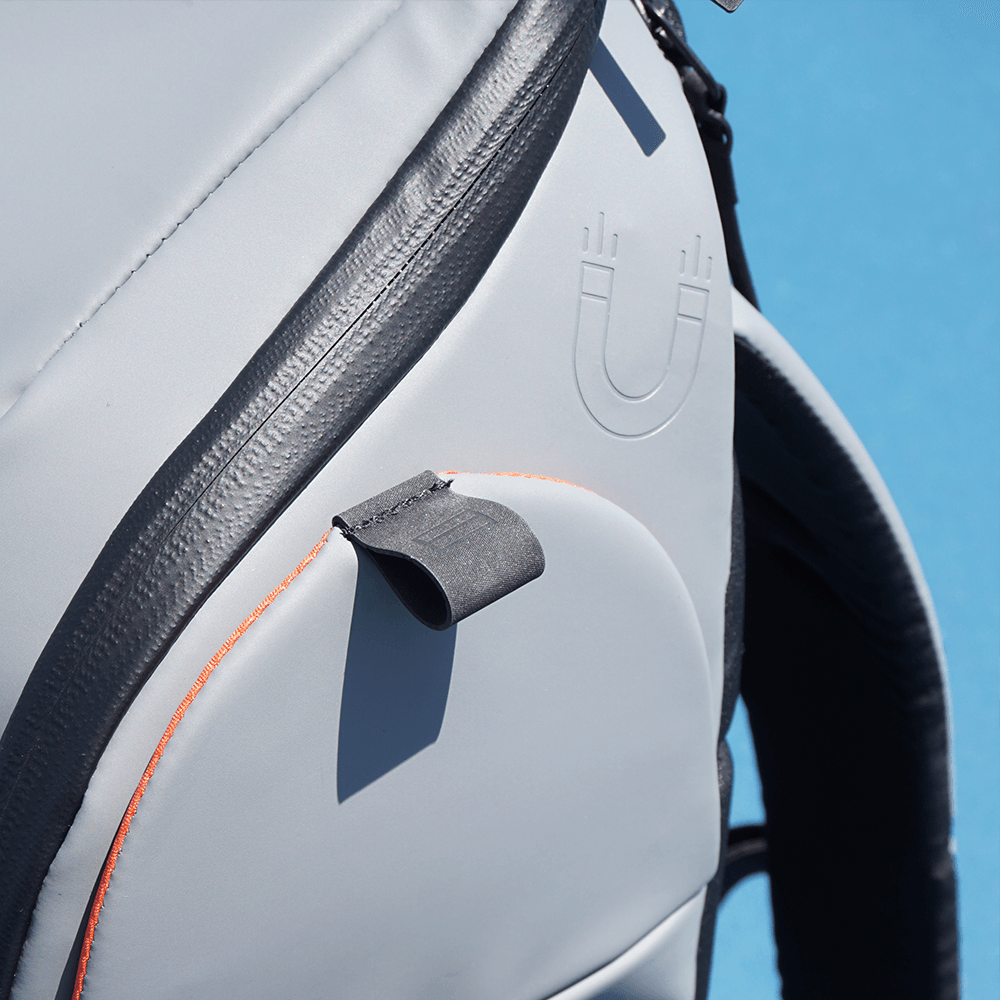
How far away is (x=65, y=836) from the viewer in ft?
1.01

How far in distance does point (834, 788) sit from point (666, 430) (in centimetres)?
35

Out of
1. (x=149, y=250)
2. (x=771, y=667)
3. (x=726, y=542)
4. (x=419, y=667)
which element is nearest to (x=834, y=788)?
(x=771, y=667)

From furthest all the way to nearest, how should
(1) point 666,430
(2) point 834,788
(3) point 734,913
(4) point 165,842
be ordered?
(3) point 734,913 < (2) point 834,788 < (1) point 666,430 < (4) point 165,842

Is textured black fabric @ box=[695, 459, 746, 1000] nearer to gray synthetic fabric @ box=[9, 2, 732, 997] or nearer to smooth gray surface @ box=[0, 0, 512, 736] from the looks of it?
gray synthetic fabric @ box=[9, 2, 732, 997]

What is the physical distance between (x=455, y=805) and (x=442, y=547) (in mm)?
106

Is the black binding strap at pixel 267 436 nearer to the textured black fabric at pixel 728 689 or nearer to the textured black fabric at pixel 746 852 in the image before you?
the textured black fabric at pixel 728 689

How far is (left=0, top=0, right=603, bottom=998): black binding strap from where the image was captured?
306mm

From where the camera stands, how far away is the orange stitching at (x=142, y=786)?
30cm

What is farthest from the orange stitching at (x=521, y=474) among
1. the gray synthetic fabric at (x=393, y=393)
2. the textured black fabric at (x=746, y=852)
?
the textured black fabric at (x=746, y=852)

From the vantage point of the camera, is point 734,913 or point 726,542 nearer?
point 726,542

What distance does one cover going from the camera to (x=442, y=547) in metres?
0.31

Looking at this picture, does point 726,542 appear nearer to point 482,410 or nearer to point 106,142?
point 482,410

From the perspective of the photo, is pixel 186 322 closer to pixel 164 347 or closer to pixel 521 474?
pixel 164 347

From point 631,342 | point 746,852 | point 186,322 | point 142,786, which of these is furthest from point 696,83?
point 746,852
